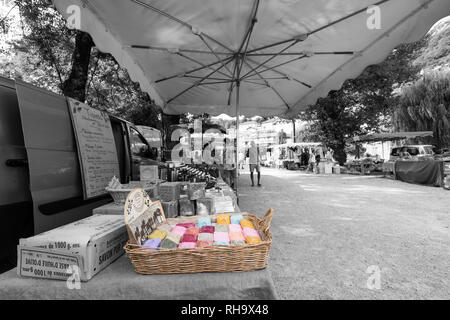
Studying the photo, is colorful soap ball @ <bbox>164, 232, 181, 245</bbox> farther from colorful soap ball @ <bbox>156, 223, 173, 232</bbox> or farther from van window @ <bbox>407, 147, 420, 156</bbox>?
van window @ <bbox>407, 147, 420, 156</bbox>

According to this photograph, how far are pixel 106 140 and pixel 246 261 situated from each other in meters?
3.05

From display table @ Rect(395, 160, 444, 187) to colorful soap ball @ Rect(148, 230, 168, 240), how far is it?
11954mm

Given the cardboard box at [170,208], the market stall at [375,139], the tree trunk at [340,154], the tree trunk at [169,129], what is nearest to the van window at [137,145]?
the cardboard box at [170,208]

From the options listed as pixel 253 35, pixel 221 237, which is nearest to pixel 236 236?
pixel 221 237

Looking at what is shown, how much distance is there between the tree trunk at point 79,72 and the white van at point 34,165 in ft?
14.6

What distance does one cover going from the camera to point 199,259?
1.29m

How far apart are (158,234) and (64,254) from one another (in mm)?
498

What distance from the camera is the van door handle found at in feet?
7.14

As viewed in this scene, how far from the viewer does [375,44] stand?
12.5 ft

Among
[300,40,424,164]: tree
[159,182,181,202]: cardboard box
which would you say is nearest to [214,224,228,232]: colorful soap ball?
[159,182,181,202]: cardboard box

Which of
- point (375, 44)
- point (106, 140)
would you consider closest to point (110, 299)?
point (106, 140)

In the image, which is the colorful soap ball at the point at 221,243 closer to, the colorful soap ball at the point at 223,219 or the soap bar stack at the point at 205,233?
the soap bar stack at the point at 205,233

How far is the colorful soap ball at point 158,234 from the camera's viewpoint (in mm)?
1520
